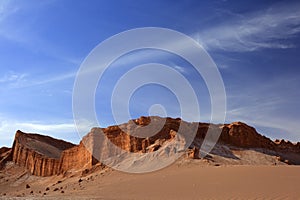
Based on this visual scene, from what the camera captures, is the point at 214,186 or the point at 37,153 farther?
the point at 37,153

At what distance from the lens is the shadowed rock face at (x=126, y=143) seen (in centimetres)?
4591

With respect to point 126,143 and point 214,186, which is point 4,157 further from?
point 214,186

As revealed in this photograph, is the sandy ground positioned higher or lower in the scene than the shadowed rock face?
lower

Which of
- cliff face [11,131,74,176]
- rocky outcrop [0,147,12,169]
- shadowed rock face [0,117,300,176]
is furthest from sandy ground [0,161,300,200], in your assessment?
rocky outcrop [0,147,12,169]

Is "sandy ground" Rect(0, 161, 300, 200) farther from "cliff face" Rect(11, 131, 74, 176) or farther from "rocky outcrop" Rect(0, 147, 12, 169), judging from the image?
"rocky outcrop" Rect(0, 147, 12, 169)

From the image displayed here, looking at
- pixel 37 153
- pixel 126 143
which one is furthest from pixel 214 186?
pixel 37 153

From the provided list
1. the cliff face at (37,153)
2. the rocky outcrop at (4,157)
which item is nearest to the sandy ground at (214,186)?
the cliff face at (37,153)

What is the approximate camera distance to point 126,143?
152ft

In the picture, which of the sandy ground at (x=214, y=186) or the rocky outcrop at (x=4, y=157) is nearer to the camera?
the sandy ground at (x=214, y=186)

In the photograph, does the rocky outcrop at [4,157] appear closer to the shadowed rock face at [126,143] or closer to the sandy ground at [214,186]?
the shadowed rock face at [126,143]

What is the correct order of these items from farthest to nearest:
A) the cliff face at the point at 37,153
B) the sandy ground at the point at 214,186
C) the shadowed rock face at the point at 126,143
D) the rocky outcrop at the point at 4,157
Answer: the rocky outcrop at the point at 4,157
the cliff face at the point at 37,153
the shadowed rock face at the point at 126,143
the sandy ground at the point at 214,186

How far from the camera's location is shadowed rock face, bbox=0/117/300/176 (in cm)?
4591

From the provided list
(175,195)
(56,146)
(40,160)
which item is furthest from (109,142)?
(56,146)

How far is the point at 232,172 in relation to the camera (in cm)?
2514
